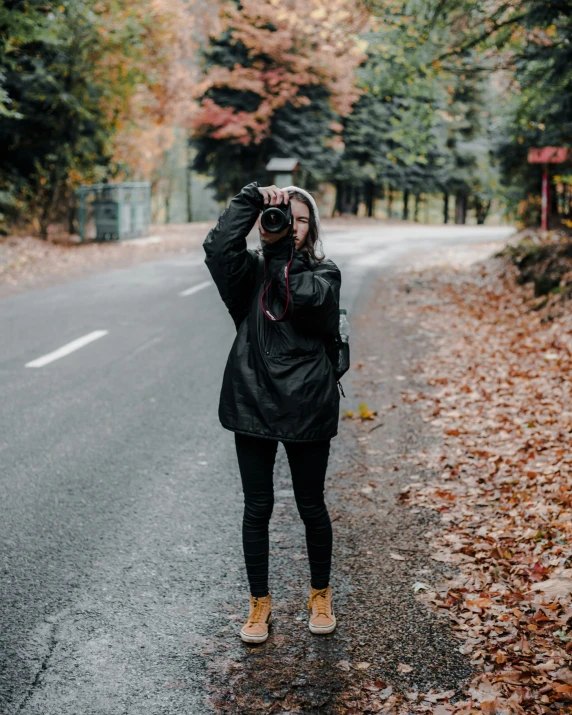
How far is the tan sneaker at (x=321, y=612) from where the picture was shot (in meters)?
3.71

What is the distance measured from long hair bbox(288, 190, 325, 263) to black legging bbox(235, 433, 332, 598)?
0.85 metres

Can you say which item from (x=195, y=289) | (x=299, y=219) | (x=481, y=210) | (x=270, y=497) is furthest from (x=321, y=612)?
(x=481, y=210)

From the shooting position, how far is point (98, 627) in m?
3.71

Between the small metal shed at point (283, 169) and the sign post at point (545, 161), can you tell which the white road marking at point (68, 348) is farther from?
the small metal shed at point (283, 169)

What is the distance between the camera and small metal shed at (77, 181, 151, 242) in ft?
84.2

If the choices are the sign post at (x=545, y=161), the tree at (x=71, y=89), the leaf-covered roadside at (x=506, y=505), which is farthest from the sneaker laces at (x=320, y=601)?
the tree at (x=71, y=89)

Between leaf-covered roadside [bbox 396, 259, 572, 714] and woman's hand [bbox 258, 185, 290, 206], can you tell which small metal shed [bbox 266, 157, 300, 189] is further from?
woman's hand [bbox 258, 185, 290, 206]

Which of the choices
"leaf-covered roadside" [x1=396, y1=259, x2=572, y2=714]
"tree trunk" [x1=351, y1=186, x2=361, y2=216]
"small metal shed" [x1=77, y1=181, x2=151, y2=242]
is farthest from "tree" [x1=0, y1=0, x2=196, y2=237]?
"tree trunk" [x1=351, y1=186, x2=361, y2=216]

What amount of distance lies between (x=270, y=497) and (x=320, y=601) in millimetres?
574

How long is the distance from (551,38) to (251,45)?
22489 mm

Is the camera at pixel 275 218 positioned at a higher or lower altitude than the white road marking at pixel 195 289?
higher

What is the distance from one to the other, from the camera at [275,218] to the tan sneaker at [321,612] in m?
1.74

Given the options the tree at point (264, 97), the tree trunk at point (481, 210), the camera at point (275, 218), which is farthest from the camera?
the tree trunk at point (481, 210)

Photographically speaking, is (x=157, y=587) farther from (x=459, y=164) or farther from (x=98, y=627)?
(x=459, y=164)
